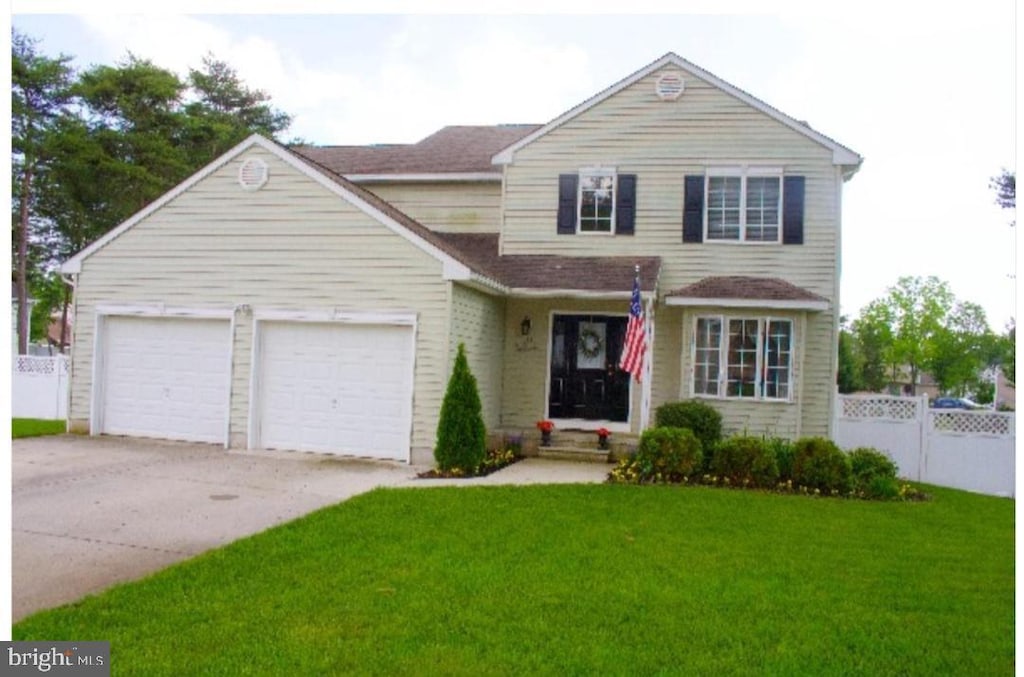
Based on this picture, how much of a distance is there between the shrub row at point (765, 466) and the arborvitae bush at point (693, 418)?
1.29 m

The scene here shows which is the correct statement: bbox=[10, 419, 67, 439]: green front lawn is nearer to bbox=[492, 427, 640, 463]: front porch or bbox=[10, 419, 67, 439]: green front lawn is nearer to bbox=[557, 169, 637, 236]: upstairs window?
bbox=[492, 427, 640, 463]: front porch

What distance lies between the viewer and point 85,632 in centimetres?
482

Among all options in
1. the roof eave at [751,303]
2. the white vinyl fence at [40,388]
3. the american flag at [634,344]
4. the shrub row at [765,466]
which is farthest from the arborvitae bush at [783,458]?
the white vinyl fence at [40,388]

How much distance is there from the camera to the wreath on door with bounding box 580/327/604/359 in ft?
47.6

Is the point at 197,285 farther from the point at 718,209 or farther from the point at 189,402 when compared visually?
the point at 718,209

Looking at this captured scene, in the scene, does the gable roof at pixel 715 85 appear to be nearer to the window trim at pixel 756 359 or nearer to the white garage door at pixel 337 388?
the window trim at pixel 756 359

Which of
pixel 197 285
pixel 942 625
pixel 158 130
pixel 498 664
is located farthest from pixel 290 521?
pixel 158 130

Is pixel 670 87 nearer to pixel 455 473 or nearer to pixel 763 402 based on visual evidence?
pixel 763 402

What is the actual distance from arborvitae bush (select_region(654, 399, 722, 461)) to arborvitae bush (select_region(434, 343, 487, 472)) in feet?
10.6

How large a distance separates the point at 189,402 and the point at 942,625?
11.3 m

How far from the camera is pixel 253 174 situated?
12836 mm

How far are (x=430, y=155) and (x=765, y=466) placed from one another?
941 cm

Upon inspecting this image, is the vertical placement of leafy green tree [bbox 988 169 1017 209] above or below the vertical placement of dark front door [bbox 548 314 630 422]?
above

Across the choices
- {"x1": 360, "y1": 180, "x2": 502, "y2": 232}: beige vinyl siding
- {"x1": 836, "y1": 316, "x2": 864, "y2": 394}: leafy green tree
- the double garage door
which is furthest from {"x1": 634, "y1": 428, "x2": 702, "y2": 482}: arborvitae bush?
{"x1": 836, "y1": 316, "x2": 864, "y2": 394}: leafy green tree
